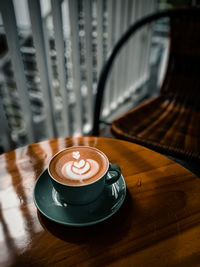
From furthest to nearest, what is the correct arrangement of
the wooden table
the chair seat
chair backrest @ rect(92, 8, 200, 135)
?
chair backrest @ rect(92, 8, 200, 135), the chair seat, the wooden table

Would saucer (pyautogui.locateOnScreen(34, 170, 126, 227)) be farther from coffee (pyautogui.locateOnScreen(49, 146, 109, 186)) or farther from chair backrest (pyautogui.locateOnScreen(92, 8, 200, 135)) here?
chair backrest (pyautogui.locateOnScreen(92, 8, 200, 135))

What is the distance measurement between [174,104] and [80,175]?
38.4 inches

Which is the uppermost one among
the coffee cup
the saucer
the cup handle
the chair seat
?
the coffee cup

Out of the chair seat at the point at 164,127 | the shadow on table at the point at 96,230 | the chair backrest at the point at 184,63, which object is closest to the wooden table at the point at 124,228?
the shadow on table at the point at 96,230

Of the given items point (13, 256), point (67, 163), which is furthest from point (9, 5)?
point (13, 256)

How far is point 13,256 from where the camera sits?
1.16 ft

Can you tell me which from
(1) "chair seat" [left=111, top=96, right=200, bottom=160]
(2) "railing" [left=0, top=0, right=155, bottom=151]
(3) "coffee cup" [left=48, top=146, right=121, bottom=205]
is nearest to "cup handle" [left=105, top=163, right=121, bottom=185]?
(3) "coffee cup" [left=48, top=146, right=121, bottom=205]

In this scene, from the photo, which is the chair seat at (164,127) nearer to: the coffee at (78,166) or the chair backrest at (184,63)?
the chair backrest at (184,63)

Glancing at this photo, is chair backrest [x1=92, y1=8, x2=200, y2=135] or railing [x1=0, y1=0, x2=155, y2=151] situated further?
chair backrest [x1=92, y1=8, x2=200, y2=135]

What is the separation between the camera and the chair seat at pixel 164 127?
2.69ft

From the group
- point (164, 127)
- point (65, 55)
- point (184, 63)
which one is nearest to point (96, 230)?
point (164, 127)

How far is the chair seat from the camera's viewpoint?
0.82m

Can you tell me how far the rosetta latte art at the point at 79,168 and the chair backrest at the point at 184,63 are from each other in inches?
37.5

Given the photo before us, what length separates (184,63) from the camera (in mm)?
1230
